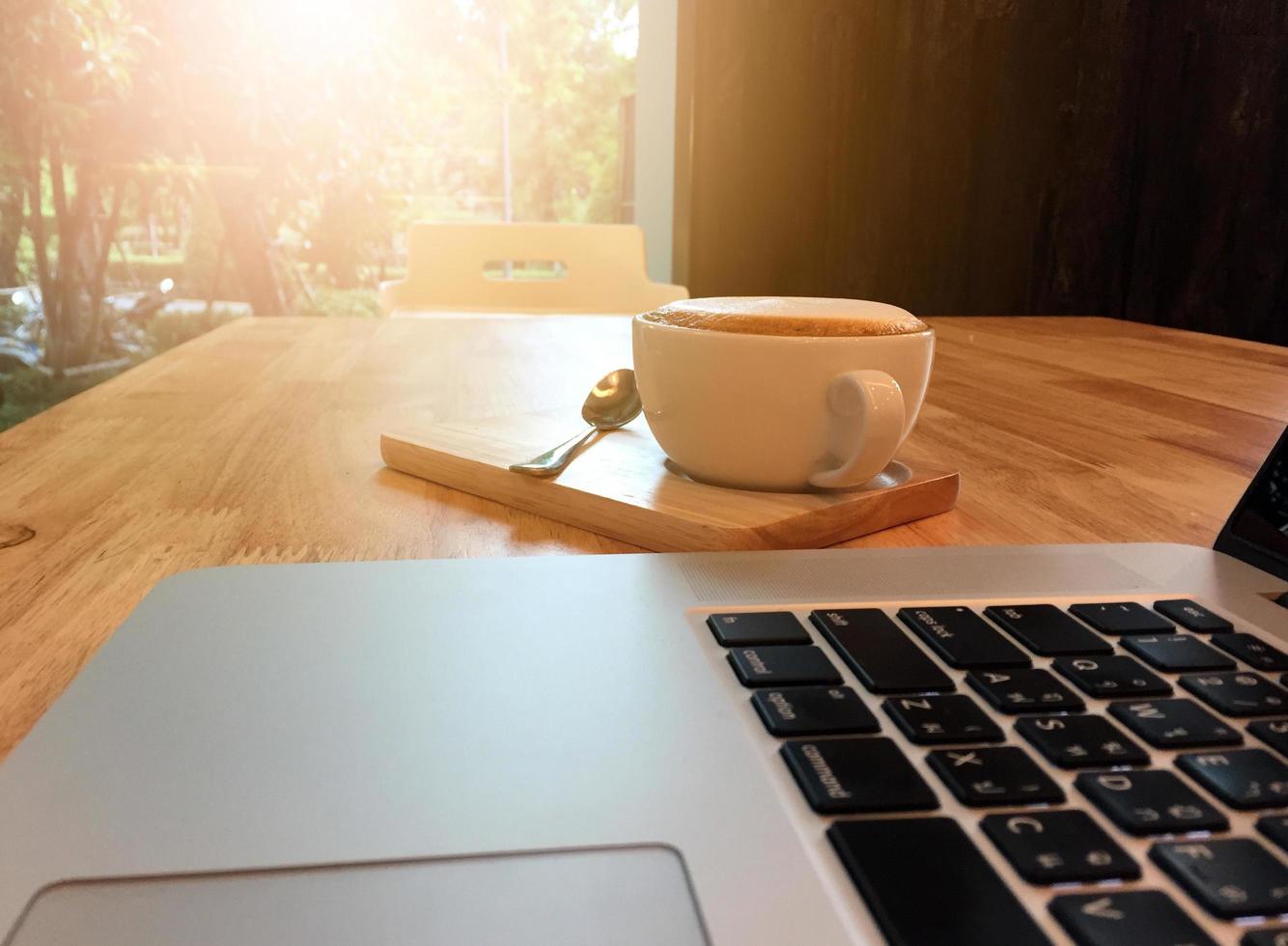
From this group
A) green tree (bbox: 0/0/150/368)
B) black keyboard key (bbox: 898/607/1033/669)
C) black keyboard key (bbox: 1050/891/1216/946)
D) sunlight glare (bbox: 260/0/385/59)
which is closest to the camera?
black keyboard key (bbox: 1050/891/1216/946)

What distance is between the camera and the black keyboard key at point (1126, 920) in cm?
15

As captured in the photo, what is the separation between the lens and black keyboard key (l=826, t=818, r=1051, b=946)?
6.2 inches

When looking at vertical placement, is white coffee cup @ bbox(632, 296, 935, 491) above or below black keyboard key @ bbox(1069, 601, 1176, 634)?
above

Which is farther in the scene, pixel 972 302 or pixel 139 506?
pixel 972 302

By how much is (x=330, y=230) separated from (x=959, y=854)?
413 cm

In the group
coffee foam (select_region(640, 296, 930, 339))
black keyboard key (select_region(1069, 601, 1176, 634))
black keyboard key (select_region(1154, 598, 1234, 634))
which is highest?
coffee foam (select_region(640, 296, 930, 339))

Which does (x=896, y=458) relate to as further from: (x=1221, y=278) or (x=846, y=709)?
(x=1221, y=278)

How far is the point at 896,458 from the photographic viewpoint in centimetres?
50

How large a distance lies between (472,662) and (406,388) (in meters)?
0.50

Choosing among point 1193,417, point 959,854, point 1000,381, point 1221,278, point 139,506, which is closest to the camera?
point 959,854

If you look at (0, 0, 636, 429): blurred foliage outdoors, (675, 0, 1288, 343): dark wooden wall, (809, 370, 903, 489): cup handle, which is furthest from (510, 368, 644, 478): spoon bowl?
(0, 0, 636, 429): blurred foliage outdoors

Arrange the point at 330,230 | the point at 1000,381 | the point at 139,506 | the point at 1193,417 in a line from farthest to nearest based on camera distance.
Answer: the point at 330,230 < the point at 1000,381 < the point at 1193,417 < the point at 139,506

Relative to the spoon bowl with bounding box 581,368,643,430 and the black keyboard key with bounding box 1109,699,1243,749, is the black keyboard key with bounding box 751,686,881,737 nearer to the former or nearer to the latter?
the black keyboard key with bounding box 1109,699,1243,749

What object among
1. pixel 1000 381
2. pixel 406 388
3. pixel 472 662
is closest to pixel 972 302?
pixel 1000 381
